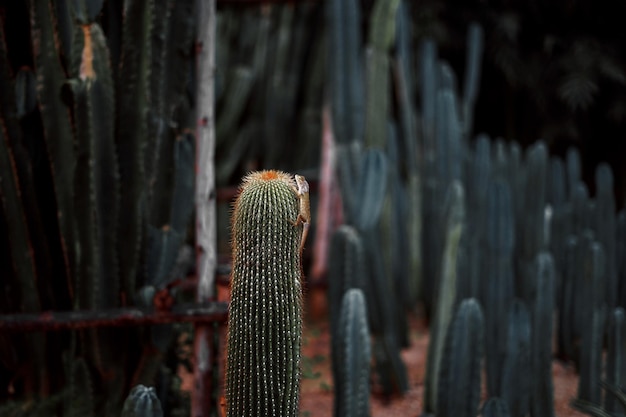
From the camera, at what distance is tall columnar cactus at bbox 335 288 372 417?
328cm

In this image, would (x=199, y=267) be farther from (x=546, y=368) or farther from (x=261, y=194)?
(x=546, y=368)

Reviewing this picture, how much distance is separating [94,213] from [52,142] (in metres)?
0.30

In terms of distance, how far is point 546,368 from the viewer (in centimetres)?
369

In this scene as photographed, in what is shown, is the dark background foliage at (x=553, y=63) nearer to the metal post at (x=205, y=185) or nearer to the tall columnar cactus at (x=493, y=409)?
the metal post at (x=205, y=185)

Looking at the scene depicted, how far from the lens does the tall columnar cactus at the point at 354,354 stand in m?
3.28

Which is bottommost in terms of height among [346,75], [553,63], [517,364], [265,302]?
[517,364]

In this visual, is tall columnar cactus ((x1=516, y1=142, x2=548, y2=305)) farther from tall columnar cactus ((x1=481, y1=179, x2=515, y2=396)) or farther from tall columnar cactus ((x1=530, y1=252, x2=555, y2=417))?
tall columnar cactus ((x1=530, y1=252, x2=555, y2=417))

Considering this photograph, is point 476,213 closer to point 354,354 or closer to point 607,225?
point 607,225

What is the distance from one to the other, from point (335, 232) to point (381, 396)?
37.3 inches

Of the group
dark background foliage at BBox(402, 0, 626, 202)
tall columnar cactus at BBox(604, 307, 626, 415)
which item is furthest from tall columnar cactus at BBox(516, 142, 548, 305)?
dark background foliage at BBox(402, 0, 626, 202)

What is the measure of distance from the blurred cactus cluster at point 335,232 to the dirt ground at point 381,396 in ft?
0.31

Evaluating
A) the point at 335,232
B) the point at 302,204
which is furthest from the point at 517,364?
the point at 302,204

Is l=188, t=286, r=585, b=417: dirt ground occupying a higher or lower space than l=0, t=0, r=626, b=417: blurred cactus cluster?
lower

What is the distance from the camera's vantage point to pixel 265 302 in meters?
2.32
